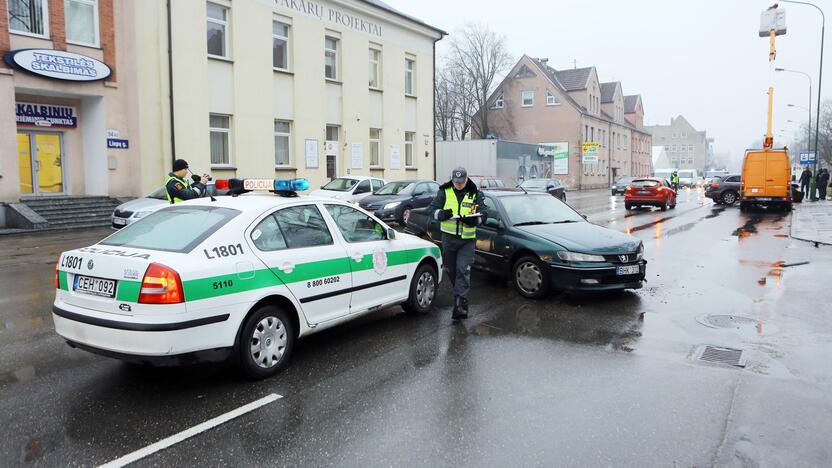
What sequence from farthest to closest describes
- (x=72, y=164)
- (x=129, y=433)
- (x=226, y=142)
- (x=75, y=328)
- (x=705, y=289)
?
1. (x=226, y=142)
2. (x=72, y=164)
3. (x=705, y=289)
4. (x=75, y=328)
5. (x=129, y=433)

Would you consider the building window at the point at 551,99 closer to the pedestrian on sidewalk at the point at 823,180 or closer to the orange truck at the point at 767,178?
the pedestrian on sidewalk at the point at 823,180

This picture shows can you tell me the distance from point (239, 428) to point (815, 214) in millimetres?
25275

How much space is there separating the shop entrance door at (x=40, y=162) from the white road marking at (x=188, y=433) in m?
17.6

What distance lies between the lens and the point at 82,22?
Answer: 1870cm

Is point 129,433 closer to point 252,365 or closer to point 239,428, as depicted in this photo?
point 239,428

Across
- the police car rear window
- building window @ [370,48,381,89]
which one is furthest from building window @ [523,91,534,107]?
the police car rear window

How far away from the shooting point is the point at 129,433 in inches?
158

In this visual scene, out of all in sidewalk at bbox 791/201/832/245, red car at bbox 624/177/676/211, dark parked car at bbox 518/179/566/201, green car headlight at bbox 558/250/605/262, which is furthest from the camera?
dark parked car at bbox 518/179/566/201

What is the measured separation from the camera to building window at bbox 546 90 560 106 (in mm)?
57222

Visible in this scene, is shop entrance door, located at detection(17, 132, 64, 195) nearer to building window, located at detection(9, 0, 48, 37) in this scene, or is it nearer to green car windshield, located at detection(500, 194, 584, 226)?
building window, located at detection(9, 0, 48, 37)

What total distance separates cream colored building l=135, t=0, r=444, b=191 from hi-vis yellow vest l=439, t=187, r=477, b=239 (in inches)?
599

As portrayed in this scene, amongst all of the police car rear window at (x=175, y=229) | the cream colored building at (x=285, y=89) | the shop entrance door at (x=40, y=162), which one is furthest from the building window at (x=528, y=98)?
the police car rear window at (x=175, y=229)

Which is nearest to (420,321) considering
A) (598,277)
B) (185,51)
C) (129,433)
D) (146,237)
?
(598,277)

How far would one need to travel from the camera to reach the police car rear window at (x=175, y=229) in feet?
15.9
